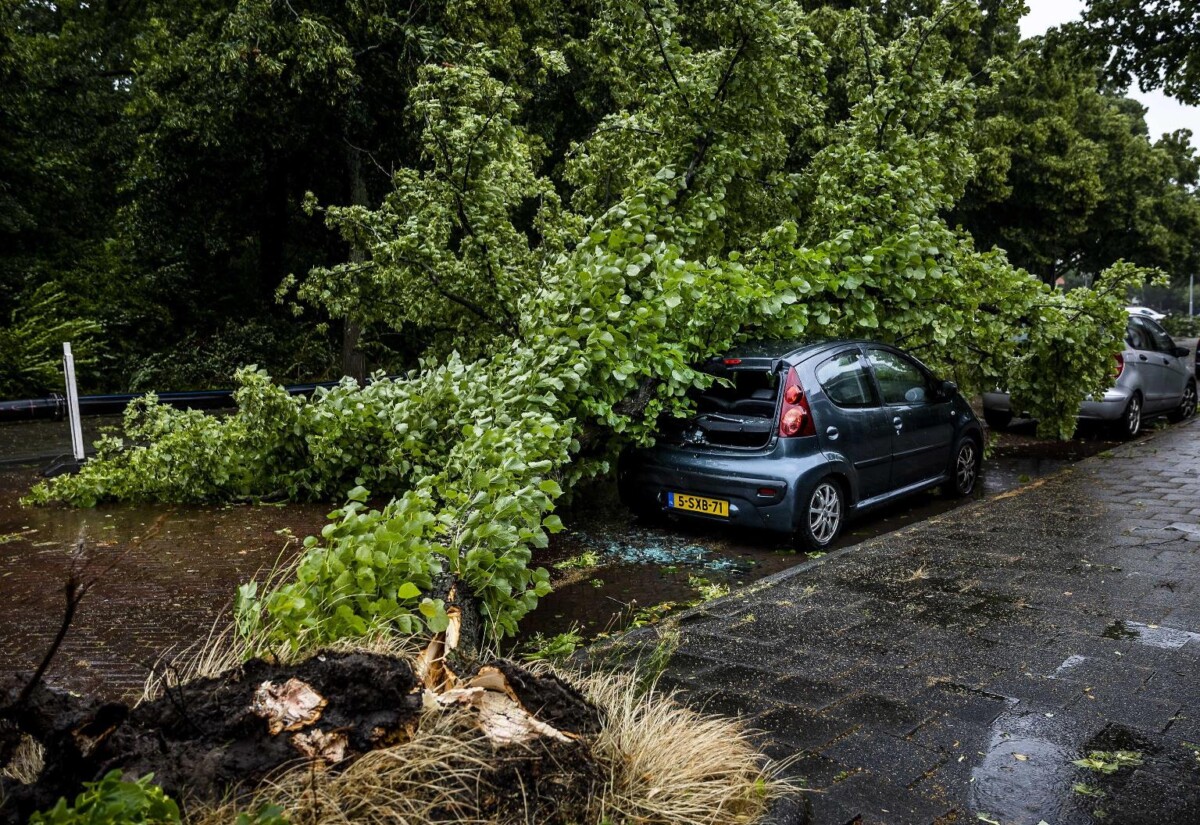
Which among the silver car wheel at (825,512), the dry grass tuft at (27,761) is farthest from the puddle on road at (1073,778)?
the silver car wheel at (825,512)

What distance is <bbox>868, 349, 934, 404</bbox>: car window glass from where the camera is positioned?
797cm

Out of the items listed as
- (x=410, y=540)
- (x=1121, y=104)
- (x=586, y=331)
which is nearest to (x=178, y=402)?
(x=586, y=331)

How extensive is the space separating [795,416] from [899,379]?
69.5 inches

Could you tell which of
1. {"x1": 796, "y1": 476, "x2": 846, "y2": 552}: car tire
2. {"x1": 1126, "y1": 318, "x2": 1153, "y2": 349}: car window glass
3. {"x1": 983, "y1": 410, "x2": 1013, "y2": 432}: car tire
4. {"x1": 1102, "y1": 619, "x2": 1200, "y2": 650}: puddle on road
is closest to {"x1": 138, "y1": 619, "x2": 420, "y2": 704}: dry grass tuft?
{"x1": 1102, "y1": 619, "x2": 1200, "y2": 650}: puddle on road

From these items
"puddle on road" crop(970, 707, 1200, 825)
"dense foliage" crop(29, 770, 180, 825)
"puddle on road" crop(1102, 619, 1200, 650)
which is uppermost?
"dense foliage" crop(29, 770, 180, 825)

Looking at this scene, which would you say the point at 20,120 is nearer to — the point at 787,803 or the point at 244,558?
the point at 244,558

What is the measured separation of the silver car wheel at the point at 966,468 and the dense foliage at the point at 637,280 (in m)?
1.08

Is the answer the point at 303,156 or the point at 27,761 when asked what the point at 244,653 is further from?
the point at 303,156

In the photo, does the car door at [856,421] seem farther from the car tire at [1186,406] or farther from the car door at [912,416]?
the car tire at [1186,406]

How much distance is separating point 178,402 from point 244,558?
846 centimetres

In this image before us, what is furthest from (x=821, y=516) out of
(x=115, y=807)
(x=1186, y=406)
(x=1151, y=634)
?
(x=1186, y=406)

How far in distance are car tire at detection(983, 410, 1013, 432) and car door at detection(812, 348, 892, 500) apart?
7.15 m

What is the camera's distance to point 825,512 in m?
7.20

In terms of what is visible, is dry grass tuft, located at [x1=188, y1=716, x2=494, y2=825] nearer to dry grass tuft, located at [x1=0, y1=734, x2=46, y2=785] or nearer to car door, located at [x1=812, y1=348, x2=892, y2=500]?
dry grass tuft, located at [x1=0, y1=734, x2=46, y2=785]
